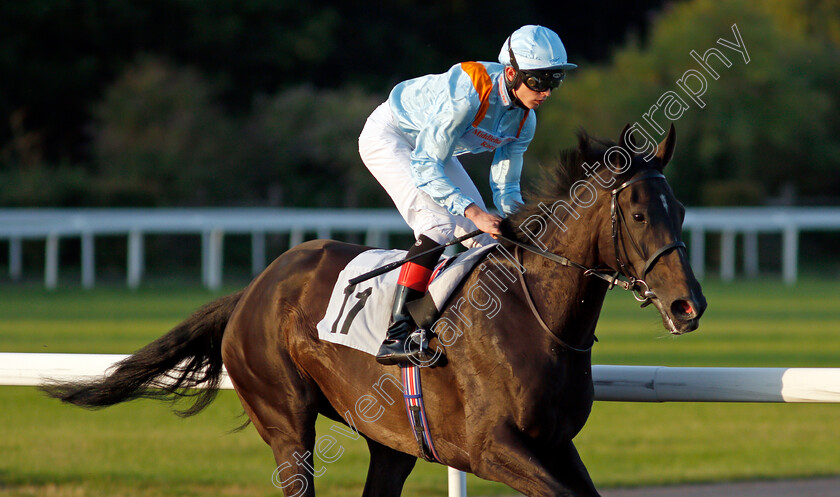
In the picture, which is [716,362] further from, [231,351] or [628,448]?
[231,351]

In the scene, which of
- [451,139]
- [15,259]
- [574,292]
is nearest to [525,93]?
[451,139]

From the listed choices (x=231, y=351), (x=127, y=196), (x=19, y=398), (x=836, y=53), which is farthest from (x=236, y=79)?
(x=231, y=351)

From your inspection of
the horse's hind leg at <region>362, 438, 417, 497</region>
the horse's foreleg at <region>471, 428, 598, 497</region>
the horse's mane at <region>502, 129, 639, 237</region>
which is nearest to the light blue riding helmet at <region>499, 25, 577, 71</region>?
the horse's mane at <region>502, 129, 639, 237</region>

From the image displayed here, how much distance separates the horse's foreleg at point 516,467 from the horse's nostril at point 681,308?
0.59 m

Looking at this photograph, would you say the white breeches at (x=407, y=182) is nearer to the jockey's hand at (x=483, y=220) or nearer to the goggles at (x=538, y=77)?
the jockey's hand at (x=483, y=220)

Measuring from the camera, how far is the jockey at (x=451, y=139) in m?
3.40

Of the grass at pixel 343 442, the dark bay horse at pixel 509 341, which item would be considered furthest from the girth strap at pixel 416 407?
the grass at pixel 343 442

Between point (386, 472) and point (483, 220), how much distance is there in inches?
43.2

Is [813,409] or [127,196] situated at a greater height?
[813,409]

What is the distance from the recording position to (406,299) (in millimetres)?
3477

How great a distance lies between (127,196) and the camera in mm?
21109

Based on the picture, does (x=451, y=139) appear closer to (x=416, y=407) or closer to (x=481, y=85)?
(x=481, y=85)

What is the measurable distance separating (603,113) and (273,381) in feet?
83.1

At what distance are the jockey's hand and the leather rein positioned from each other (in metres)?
0.08
